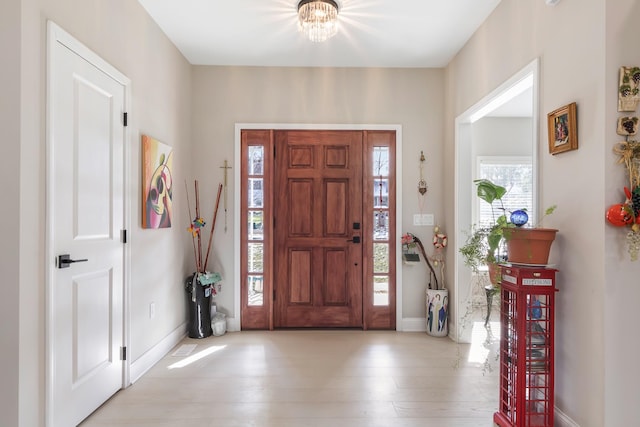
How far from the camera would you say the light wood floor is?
85.4 inches

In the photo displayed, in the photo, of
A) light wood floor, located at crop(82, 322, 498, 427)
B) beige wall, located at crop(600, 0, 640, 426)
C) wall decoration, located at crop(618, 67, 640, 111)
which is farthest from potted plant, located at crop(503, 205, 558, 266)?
light wood floor, located at crop(82, 322, 498, 427)

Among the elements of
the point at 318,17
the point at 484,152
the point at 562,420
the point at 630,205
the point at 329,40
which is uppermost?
the point at 329,40

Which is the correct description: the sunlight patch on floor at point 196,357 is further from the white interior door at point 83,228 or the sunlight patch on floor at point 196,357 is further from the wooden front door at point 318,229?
the wooden front door at point 318,229

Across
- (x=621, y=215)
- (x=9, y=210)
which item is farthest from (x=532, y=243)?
(x=9, y=210)

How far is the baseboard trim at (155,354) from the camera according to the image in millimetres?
2672

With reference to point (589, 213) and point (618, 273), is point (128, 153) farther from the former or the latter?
point (618, 273)

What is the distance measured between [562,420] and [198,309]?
122 inches

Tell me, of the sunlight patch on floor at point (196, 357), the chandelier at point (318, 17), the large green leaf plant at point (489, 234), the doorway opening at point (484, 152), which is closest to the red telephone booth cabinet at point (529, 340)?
the large green leaf plant at point (489, 234)

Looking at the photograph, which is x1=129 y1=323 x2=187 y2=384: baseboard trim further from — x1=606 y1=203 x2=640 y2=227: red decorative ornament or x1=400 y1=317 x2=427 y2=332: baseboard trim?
x1=606 y1=203 x2=640 y2=227: red decorative ornament

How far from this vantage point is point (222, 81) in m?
3.90

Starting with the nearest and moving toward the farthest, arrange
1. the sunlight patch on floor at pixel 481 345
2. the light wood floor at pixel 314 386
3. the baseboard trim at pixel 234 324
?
the light wood floor at pixel 314 386 → the sunlight patch on floor at pixel 481 345 → the baseboard trim at pixel 234 324

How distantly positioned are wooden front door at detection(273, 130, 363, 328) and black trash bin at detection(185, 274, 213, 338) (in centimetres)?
74

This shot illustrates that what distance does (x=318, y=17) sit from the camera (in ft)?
8.68

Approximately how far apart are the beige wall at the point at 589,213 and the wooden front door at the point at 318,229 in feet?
6.68
